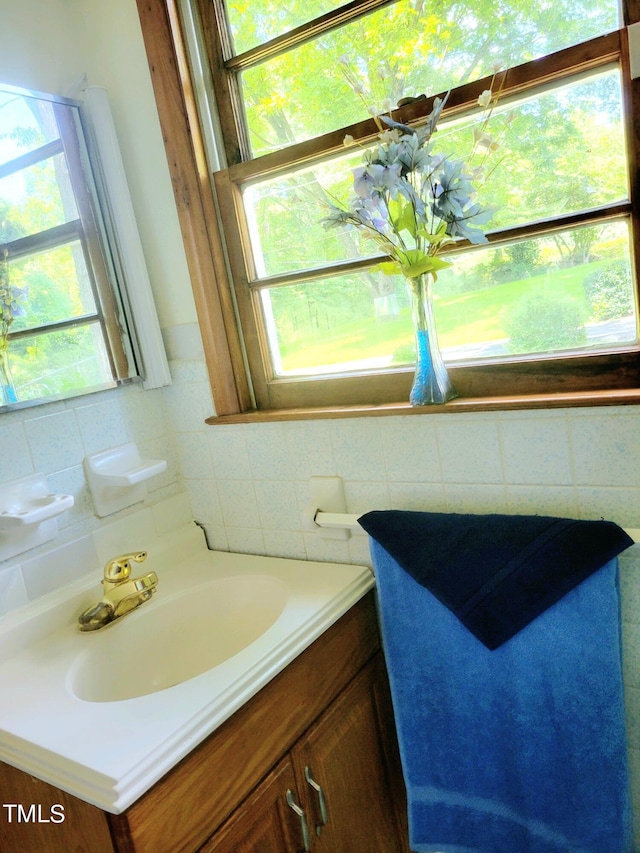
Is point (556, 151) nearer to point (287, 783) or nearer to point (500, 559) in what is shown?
point (500, 559)

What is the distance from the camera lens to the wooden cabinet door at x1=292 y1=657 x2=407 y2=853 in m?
1.16

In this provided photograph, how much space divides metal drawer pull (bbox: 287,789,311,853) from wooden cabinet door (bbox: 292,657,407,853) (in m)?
0.02

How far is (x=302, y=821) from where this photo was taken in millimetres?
1108

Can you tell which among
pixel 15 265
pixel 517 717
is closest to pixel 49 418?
pixel 15 265

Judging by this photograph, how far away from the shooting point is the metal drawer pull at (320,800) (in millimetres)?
1143

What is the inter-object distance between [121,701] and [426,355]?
2.63 ft

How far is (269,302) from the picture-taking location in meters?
1.51

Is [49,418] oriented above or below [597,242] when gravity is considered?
below

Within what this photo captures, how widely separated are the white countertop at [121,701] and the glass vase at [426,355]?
1.37 ft

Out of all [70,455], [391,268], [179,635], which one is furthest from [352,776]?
[391,268]

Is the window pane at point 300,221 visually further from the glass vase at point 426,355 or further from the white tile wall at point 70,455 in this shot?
the white tile wall at point 70,455

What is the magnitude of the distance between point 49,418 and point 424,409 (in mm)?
803

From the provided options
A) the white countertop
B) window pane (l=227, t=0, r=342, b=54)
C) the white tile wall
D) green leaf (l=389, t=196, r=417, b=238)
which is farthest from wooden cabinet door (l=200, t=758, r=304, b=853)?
window pane (l=227, t=0, r=342, b=54)

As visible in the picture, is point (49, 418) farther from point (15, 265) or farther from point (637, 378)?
point (637, 378)
